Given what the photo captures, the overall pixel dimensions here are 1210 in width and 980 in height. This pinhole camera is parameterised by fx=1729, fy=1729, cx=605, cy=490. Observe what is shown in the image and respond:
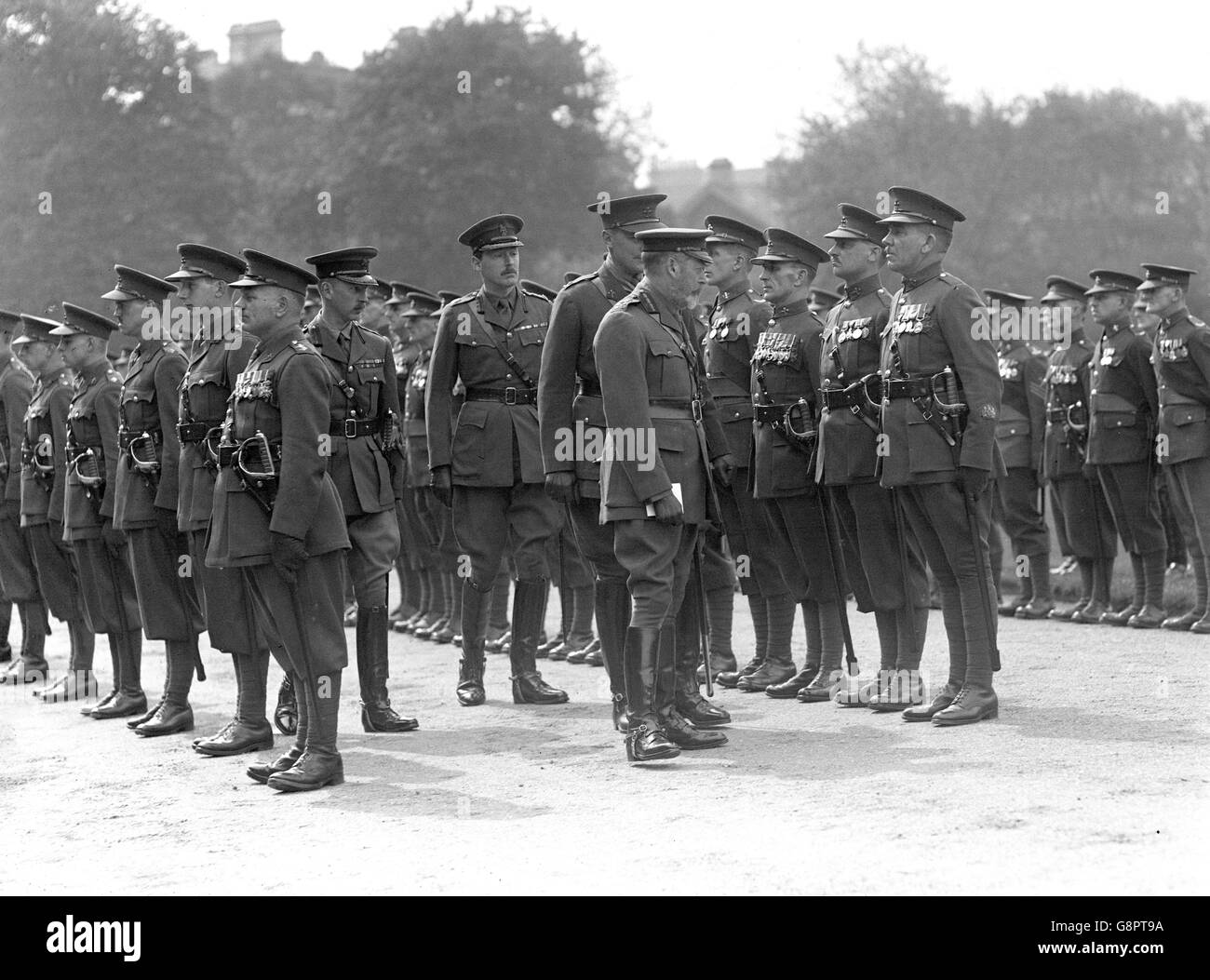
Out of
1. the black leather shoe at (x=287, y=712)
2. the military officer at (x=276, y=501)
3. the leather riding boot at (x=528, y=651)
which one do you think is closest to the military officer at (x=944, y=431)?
the leather riding boot at (x=528, y=651)

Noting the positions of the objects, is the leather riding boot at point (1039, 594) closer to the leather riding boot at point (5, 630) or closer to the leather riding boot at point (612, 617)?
the leather riding boot at point (612, 617)

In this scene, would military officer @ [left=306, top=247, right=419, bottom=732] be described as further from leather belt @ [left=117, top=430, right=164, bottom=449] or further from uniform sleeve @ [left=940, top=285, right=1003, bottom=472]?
uniform sleeve @ [left=940, top=285, right=1003, bottom=472]

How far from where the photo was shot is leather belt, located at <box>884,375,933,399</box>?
8812mm

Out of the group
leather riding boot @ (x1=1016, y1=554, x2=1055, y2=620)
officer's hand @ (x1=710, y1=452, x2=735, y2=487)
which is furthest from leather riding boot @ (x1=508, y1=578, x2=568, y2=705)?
leather riding boot @ (x1=1016, y1=554, x2=1055, y2=620)

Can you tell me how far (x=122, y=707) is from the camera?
35.0 feet

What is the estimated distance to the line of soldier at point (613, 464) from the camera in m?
8.03

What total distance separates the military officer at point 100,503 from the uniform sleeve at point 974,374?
5126 mm

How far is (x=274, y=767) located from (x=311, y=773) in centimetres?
32

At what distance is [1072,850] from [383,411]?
5.13 meters

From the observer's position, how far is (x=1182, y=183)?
54.9 m

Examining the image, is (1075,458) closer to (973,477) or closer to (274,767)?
(973,477)

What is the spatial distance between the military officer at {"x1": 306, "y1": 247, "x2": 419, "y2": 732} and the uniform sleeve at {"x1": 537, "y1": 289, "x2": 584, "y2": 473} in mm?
1093
